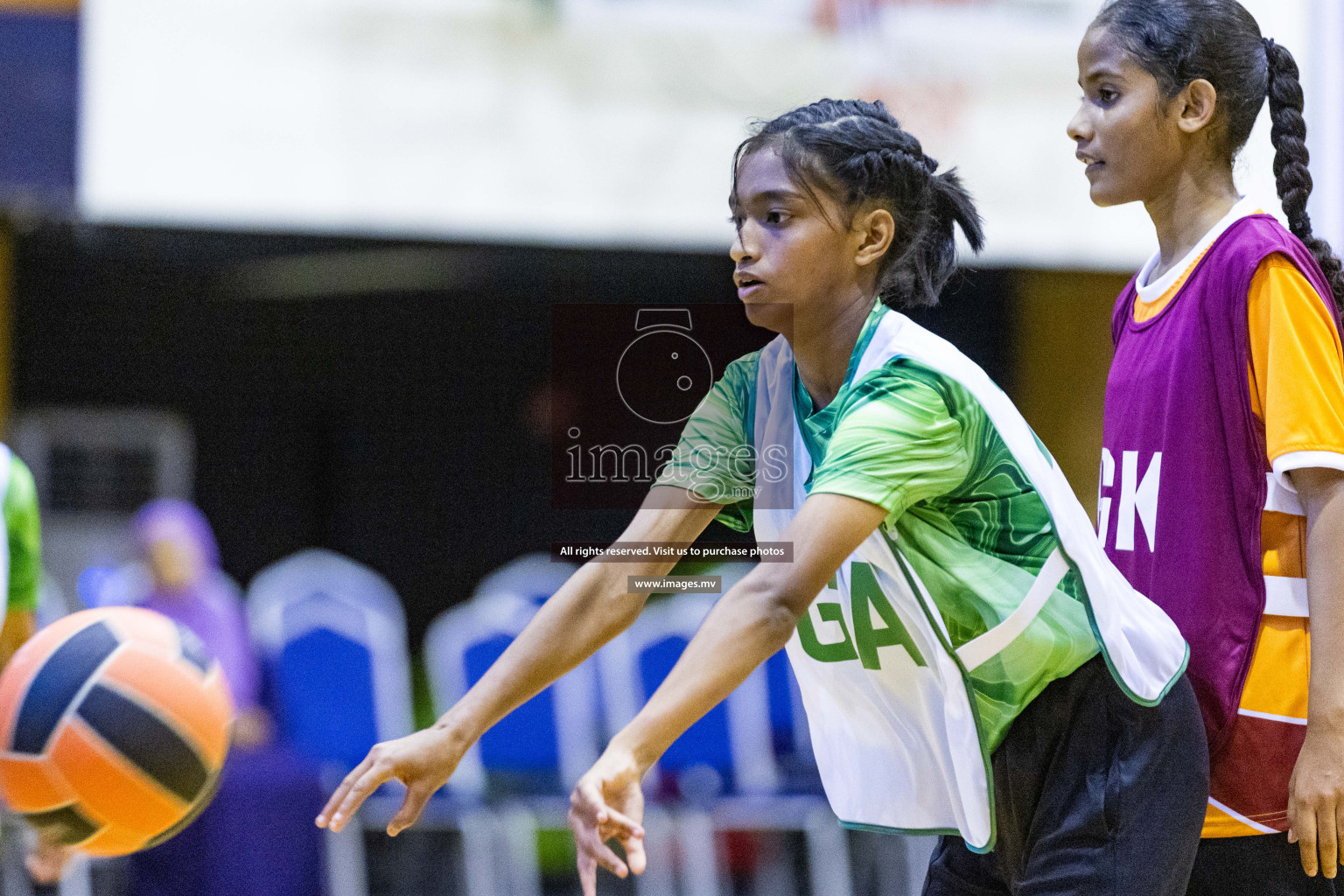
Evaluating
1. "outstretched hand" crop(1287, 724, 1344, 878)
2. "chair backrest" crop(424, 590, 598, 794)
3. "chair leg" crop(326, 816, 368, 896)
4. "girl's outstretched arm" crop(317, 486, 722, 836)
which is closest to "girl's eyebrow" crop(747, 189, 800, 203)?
"girl's outstretched arm" crop(317, 486, 722, 836)

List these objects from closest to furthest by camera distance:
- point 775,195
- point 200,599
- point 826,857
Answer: point 775,195 < point 200,599 < point 826,857

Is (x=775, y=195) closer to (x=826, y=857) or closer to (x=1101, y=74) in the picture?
(x=1101, y=74)

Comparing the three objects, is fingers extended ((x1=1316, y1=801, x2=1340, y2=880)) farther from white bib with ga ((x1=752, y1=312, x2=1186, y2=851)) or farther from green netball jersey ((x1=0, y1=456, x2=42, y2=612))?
green netball jersey ((x1=0, y1=456, x2=42, y2=612))

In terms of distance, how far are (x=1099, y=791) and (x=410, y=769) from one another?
1006mm

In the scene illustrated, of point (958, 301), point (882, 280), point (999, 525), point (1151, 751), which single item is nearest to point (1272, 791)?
point (1151, 751)

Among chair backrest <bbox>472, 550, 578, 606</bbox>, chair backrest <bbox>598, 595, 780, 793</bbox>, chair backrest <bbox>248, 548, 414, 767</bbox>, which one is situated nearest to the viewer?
chair backrest <bbox>248, 548, 414, 767</bbox>

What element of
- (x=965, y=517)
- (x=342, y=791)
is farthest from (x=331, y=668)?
(x=965, y=517)

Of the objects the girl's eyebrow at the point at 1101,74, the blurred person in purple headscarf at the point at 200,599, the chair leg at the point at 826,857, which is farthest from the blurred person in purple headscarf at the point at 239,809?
the girl's eyebrow at the point at 1101,74

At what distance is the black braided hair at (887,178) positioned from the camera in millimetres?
→ 2330

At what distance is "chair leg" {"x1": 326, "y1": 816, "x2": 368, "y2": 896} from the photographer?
5.80 m

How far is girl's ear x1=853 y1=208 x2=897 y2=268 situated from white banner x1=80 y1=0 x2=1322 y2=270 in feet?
13.2

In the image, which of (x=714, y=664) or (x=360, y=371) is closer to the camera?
(x=714, y=664)

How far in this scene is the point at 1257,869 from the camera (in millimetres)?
2354

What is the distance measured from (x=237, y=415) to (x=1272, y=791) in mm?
6281
